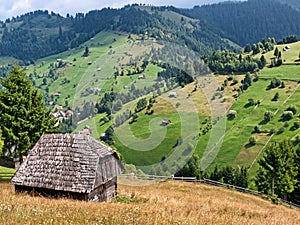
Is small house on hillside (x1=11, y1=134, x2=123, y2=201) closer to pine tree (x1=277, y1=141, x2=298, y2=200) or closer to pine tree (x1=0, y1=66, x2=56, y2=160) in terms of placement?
pine tree (x1=0, y1=66, x2=56, y2=160)

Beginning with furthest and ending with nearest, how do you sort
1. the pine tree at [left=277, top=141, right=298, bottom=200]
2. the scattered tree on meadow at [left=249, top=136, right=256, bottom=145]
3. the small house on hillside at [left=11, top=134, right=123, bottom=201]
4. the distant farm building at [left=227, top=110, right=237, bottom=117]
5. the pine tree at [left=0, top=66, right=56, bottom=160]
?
the distant farm building at [left=227, top=110, right=237, bottom=117], the scattered tree on meadow at [left=249, top=136, right=256, bottom=145], the pine tree at [left=277, top=141, right=298, bottom=200], the pine tree at [left=0, top=66, right=56, bottom=160], the small house on hillside at [left=11, top=134, right=123, bottom=201]

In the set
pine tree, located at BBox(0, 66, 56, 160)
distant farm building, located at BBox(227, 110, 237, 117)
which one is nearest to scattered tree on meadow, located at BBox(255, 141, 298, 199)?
pine tree, located at BBox(0, 66, 56, 160)

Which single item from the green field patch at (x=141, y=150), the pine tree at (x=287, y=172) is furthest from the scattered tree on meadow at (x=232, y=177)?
the pine tree at (x=287, y=172)

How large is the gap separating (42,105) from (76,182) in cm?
1169

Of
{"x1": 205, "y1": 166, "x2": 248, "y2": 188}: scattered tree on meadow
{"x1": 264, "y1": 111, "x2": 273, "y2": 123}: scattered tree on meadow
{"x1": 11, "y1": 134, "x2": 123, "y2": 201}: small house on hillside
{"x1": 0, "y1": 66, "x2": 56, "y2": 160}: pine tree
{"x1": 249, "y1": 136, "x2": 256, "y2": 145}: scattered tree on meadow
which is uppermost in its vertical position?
{"x1": 0, "y1": 66, "x2": 56, "y2": 160}: pine tree

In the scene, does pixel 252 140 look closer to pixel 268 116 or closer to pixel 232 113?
pixel 268 116

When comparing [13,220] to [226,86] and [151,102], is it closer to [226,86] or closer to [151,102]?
[151,102]

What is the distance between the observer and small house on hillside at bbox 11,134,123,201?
2162 centimetres

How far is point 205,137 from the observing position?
430ft

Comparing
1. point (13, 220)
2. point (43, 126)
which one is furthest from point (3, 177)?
point (13, 220)

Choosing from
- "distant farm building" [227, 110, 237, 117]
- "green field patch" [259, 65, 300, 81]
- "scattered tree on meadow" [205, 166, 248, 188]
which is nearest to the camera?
"scattered tree on meadow" [205, 166, 248, 188]

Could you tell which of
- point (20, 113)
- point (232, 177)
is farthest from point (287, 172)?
point (20, 113)

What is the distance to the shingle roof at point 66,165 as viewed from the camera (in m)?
21.6

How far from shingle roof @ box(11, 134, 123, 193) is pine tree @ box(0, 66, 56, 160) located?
6134 millimetres
